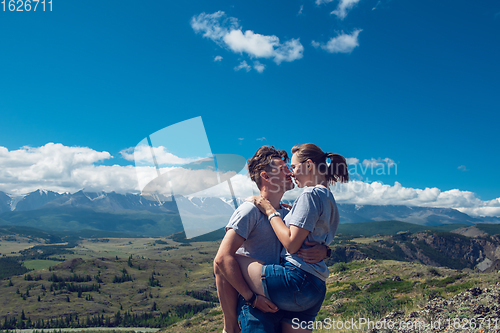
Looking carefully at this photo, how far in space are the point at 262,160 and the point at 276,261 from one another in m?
1.34

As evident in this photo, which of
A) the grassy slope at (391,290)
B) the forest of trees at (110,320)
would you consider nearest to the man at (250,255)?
the grassy slope at (391,290)

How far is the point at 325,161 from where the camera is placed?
4.24 metres

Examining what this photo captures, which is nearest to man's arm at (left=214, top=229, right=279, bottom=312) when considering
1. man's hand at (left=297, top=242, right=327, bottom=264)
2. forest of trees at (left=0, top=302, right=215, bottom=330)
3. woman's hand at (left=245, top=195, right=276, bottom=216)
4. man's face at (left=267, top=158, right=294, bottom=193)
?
woman's hand at (left=245, top=195, right=276, bottom=216)

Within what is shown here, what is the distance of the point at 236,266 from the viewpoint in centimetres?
362

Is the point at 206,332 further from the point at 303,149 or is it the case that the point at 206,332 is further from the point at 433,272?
the point at 303,149

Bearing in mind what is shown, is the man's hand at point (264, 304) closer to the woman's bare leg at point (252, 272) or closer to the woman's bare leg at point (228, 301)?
the woman's bare leg at point (252, 272)

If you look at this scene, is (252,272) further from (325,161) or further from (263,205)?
(325,161)

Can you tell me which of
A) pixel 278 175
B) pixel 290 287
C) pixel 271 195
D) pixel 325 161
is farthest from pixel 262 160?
pixel 290 287

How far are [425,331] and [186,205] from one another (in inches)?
275

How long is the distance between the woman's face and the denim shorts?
1109 mm

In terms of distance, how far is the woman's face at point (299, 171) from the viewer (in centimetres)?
409

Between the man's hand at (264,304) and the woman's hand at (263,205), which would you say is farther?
the woman's hand at (263,205)

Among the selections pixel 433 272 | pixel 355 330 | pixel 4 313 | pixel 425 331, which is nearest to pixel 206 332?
pixel 433 272

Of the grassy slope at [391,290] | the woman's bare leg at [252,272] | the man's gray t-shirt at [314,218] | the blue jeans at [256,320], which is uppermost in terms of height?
the man's gray t-shirt at [314,218]
